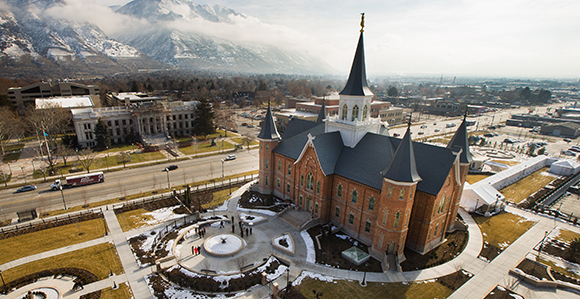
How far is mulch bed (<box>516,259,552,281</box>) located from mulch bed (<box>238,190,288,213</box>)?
33075 millimetres

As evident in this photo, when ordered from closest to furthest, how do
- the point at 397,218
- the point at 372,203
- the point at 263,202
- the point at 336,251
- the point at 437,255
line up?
1. the point at 397,218
2. the point at 437,255
3. the point at 336,251
4. the point at 372,203
5. the point at 263,202

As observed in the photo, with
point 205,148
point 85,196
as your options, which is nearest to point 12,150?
point 85,196

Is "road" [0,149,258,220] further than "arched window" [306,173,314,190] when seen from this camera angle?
Yes

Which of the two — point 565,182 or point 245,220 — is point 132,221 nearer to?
point 245,220

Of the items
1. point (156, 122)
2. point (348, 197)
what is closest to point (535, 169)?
point (348, 197)

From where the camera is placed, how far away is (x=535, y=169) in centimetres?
7025

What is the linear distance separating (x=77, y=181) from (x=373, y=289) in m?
57.0

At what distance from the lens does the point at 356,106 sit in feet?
139

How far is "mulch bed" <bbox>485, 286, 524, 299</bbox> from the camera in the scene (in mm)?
29031

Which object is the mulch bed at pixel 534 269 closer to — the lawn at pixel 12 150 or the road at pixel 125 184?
the road at pixel 125 184

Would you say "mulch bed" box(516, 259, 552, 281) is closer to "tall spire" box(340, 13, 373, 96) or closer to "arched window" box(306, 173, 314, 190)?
"arched window" box(306, 173, 314, 190)

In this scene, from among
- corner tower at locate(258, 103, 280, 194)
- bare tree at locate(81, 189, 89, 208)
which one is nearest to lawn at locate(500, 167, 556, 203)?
corner tower at locate(258, 103, 280, 194)

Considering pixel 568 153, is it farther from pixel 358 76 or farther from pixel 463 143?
pixel 358 76

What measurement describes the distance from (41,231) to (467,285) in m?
55.5
